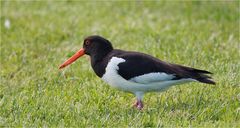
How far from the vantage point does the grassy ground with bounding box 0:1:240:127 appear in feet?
23.6

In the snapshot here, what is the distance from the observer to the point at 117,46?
11.0m

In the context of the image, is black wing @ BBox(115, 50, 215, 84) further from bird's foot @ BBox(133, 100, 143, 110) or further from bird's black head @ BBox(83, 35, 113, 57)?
bird's black head @ BBox(83, 35, 113, 57)

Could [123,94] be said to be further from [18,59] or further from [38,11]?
[38,11]

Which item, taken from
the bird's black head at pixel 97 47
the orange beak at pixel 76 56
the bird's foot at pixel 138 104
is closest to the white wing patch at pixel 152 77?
the bird's foot at pixel 138 104

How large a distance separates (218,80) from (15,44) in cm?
406

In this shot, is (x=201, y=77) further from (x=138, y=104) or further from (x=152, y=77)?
(x=138, y=104)

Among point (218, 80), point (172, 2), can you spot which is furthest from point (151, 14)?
point (218, 80)

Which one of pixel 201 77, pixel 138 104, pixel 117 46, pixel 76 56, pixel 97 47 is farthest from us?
pixel 117 46

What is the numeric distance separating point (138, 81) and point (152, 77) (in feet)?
0.56

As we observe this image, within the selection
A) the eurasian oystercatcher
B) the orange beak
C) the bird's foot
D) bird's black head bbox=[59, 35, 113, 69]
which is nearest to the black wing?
the eurasian oystercatcher

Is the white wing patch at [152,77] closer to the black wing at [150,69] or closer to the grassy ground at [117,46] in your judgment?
the black wing at [150,69]

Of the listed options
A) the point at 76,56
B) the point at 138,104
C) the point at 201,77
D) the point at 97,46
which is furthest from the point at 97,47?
the point at 201,77

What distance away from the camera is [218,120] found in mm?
7086

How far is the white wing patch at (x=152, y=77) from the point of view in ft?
24.5
